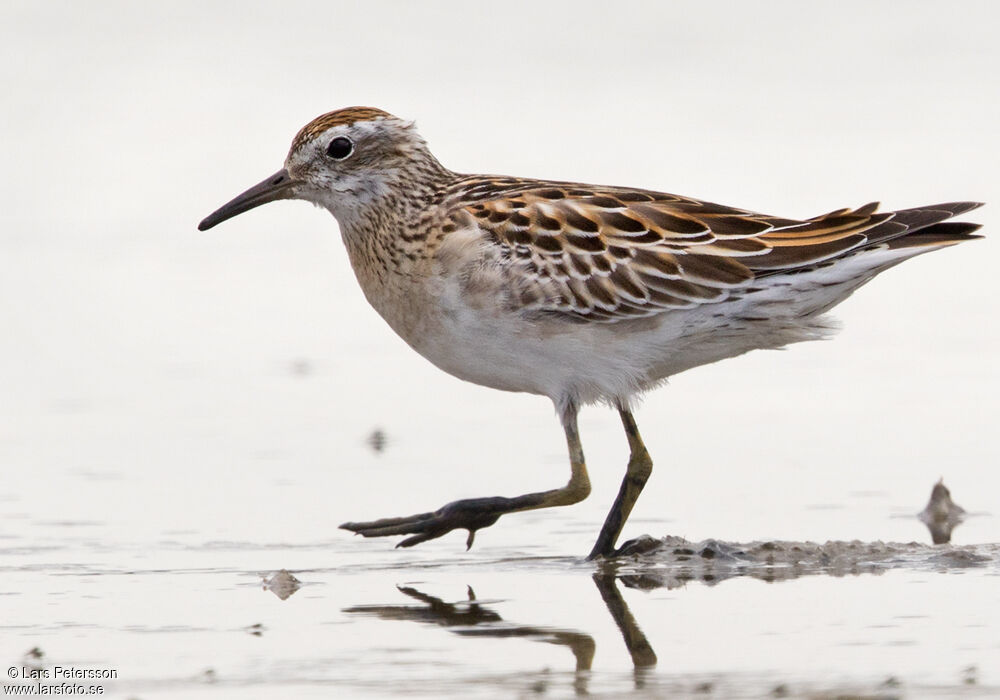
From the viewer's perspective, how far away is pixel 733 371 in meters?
12.9

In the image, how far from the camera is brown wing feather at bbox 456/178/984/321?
923 centimetres

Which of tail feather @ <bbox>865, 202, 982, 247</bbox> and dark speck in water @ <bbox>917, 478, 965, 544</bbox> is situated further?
dark speck in water @ <bbox>917, 478, 965, 544</bbox>

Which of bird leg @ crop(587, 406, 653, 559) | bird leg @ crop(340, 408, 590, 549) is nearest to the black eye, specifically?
bird leg @ crop(340, 408, 590, 549)

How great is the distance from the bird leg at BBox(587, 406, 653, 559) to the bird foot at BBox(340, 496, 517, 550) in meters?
0.51

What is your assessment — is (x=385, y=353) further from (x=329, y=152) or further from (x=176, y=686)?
(x=176, y=686)

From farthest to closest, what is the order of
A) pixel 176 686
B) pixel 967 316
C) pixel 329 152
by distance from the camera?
pixel 967 316, pixel 329 152, pixel 176 686

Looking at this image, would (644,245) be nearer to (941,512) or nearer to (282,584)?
(941,512)

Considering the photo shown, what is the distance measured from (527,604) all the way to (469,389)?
15.1 feet

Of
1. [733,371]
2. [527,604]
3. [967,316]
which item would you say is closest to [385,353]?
[733,371]

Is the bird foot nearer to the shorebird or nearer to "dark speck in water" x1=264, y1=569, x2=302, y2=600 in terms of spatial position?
the shorebird

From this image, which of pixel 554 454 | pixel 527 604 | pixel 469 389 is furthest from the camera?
pixel 469 389

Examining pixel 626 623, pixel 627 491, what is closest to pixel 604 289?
pixel 627 491

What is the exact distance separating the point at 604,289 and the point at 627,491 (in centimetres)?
106

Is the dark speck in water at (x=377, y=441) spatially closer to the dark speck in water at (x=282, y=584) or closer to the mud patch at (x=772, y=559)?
the mud patch at (x=772, y=559)
